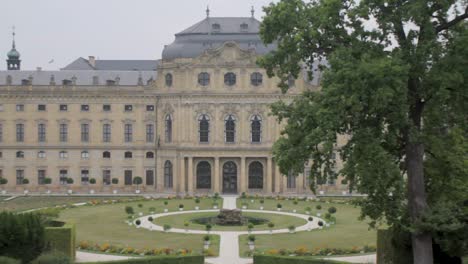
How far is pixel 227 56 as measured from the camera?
69375 millimetres

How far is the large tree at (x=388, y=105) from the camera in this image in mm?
22859

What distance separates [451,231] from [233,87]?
46.8 metres

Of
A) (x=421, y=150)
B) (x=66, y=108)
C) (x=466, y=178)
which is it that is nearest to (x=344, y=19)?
(x=421, y=150)

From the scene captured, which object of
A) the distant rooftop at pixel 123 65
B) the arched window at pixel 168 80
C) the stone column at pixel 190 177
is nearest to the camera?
the stone column at pixel 190 177

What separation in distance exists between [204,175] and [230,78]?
1010 cm

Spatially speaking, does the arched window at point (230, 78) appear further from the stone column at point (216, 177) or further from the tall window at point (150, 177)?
the tall window at point (150, 177)

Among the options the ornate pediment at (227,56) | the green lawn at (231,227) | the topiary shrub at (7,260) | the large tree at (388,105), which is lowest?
the green lawn at (231,227)

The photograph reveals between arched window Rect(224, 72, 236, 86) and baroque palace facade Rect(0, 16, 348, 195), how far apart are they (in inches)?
3.9

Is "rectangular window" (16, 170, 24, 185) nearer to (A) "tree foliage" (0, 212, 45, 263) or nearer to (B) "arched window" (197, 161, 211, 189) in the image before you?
(B) "arched window" (197, 161, 211, 189)

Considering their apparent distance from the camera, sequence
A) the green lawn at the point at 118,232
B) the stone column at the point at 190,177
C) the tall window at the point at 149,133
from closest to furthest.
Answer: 1. the green lawn at the point at 118,232
2. the stone column at the point at 190,177
3. the tall window at the point at 149,133

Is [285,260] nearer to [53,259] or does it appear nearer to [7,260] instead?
[53,259]

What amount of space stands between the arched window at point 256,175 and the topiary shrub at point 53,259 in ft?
136

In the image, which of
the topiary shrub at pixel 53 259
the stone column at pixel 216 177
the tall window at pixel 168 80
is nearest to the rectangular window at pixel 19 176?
the tall window at pixel 168 80

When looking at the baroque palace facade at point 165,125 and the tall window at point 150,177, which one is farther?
the tall window at point 150,177
